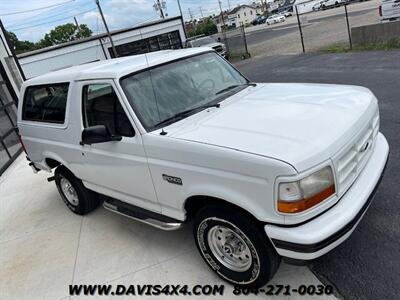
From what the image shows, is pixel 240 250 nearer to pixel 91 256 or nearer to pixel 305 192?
pixel 305 192

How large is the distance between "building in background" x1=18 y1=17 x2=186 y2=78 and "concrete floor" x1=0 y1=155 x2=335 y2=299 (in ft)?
86.6

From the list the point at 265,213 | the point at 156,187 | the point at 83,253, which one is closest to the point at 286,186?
the point at 265,213

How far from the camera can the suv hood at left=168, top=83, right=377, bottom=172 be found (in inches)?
100

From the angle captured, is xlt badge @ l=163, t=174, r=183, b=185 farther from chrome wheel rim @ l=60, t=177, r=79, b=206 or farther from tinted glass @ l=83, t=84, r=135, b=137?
chrome wheel rim @ l=60, t=177, r=79, b=206

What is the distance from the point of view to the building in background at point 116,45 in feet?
96.1

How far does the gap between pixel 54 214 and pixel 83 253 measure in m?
1.52

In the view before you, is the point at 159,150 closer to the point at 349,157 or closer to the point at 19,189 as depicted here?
the point at 349,157

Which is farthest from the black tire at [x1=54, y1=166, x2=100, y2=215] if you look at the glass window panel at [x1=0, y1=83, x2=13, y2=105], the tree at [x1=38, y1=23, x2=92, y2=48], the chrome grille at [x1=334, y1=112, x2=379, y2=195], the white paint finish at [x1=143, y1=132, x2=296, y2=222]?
the tree at [x1=38, y1=23, x2=92, y2=48]

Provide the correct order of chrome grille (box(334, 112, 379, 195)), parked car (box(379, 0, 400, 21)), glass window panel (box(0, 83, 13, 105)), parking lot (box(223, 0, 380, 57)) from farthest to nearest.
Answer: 1. parking lot (box(223, 0, 380, 57))
2. parked car (box(379, 0, 400, 21))
3. glass window panel (box(0, 83, 13, 105))
4. chrome grille (box(334, 112, 379, 195))

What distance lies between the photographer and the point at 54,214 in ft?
18.1

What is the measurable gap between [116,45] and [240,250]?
30.9 meters

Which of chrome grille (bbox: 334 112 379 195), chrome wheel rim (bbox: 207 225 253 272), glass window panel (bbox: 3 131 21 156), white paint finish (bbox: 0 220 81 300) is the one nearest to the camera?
chrome grille (bbox: 334 112 379 195)

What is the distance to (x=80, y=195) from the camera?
495 cm

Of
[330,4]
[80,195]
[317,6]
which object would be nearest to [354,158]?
[80,195]
